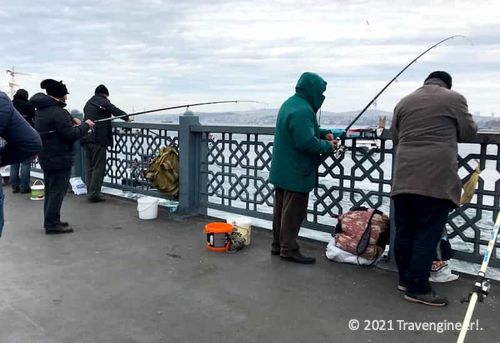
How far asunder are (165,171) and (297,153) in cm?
250

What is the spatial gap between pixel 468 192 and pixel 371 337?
1.50 meters

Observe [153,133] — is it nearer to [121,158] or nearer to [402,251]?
[121,158]

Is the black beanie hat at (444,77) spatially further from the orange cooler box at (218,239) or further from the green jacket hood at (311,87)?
the orange cooler box at (218,239)

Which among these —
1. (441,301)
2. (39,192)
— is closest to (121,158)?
(39,192)

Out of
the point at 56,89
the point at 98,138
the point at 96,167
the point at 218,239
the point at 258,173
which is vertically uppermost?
the point at 56,89

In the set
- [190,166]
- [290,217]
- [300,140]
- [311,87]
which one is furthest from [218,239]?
[311,87]

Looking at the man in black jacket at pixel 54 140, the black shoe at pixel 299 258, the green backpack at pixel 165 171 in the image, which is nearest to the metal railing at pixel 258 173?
the green backpack at pixel 165 171

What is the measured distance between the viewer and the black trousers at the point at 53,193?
17.4ft

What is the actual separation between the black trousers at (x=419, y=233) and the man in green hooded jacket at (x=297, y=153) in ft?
2.89

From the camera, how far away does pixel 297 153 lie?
4.25 meters

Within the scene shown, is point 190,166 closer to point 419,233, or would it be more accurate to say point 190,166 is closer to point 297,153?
point 297,153

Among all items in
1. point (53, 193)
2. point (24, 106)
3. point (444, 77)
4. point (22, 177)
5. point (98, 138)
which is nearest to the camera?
point (444, 77)

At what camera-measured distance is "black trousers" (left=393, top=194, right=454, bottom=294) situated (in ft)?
11.4

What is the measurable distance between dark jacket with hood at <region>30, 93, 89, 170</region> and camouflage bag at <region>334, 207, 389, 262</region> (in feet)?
9.97
